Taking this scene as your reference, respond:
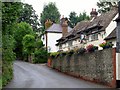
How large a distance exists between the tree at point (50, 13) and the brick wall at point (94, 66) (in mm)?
59932

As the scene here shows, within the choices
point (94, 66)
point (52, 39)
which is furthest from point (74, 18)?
point (94, 66)

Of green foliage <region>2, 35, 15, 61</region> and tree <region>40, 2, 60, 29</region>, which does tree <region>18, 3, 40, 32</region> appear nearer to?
tree <region>40, 2, 60, 29</region>

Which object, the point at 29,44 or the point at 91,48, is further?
the point at 29,44

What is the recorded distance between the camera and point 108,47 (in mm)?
24078

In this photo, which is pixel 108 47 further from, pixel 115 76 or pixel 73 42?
pixel 73 42

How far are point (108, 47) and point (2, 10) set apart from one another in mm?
9925

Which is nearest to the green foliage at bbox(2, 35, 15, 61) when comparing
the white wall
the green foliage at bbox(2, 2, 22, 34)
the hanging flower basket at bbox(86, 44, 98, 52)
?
the green foliage at bbox(2, 2, 22, 34)

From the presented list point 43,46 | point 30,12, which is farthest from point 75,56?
point 30,12

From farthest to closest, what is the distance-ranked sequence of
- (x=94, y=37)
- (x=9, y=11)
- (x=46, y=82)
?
(x=94, y=37) < (x=46, y=82) < (x=9, y=11)

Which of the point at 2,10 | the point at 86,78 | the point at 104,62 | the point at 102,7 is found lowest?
the point at 86,78

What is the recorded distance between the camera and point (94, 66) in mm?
27297

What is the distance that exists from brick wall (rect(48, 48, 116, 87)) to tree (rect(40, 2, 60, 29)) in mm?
59932

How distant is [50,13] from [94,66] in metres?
74.2

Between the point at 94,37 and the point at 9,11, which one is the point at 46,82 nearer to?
Result: the point at 9,11
